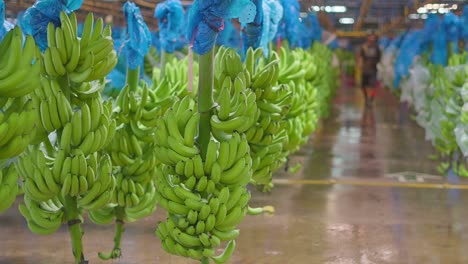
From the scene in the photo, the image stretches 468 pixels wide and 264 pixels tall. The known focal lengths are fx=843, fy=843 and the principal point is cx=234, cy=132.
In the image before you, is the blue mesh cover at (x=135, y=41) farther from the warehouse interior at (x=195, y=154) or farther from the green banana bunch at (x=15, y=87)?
the green banana bunch at (x=15, y=87)

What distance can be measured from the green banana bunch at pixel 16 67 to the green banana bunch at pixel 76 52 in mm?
736

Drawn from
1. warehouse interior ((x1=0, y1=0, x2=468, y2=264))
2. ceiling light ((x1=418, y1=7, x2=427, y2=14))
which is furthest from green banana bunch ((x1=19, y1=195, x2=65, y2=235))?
ceiling light ((x1=418, y1=7, x2=427, y2=14))

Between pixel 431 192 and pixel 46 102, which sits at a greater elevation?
pixel 46 102

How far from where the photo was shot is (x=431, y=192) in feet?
33.4

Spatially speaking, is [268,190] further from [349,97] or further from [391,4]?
Answer: [349,97]

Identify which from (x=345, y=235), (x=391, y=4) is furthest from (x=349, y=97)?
(x=345, y=235)

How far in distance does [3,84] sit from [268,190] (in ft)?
20.2

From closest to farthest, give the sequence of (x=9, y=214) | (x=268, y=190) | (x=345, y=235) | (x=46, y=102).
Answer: (x=46, y=102), (x=345, y=235), (x=9, y=214), (x=268, y=190)

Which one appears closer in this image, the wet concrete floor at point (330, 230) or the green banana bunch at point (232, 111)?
the green banana bunch at point (232, 111)

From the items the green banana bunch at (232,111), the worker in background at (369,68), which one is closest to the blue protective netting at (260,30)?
the green banana bunch at (232,111)

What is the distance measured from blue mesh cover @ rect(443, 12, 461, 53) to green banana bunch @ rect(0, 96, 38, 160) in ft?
27.8

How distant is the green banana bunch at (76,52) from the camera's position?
194 inches

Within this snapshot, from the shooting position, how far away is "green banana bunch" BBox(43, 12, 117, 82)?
16.2 feet

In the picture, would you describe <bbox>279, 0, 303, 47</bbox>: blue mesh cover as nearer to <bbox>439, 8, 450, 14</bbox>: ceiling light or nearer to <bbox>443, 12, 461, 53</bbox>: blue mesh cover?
<bbox>439, 8, 450, 14</bbox>: ceiling light
